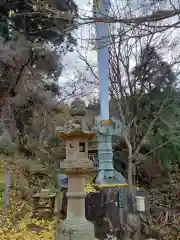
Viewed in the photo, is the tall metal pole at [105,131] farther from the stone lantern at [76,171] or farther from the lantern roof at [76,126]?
the lantern roof at [76,126]

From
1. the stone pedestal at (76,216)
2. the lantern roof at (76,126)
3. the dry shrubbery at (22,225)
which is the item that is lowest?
the dry shrubbery at (22,225)

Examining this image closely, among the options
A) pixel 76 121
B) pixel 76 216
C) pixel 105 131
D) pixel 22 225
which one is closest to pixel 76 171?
pixel 76 216

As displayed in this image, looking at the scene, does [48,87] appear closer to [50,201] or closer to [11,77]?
[11,77]

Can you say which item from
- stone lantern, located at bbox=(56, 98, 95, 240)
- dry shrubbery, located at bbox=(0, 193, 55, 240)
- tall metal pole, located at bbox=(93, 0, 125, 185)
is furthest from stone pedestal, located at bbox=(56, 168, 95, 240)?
tall metal pole, located at bbox=(93, 0, 125, 185)

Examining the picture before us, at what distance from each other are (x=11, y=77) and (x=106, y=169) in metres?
4.79

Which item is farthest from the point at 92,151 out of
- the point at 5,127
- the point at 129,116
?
the point at 5,127

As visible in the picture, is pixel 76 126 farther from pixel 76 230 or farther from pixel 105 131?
pixel 105 131

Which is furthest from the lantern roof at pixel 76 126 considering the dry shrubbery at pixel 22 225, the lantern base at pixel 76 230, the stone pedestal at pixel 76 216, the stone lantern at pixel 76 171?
the dry shrubbery at pixel 22 225

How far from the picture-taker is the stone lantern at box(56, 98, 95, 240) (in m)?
3.70

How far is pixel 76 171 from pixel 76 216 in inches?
29.4

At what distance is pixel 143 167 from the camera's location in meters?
8.63

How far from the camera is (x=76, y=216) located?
12.3ft

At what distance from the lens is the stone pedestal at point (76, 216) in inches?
144

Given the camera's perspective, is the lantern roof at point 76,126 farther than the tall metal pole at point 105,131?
No
